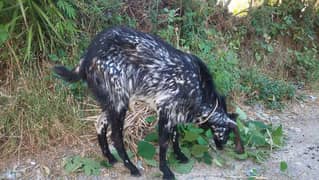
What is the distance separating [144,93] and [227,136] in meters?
0.92

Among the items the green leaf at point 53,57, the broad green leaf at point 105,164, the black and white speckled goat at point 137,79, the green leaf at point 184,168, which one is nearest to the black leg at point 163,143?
the black and white speckled goat at point 137,79

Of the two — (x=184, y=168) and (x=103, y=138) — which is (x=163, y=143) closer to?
(x=184, y=168)

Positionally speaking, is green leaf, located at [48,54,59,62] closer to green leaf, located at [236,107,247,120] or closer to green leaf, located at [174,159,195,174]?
green leaf, located at [174,159,195,174]

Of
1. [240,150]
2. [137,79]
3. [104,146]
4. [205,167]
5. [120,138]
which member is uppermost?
[137,79]

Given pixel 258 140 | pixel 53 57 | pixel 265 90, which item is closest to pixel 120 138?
pixel 53 57

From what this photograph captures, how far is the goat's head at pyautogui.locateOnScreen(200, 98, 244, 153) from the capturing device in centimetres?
416

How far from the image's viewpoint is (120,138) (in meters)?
3.97

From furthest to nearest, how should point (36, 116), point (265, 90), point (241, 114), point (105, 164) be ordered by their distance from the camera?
1. point (265, 90)
2. point (241, 114)
3. point (36, 116)
4. point (105, 164)

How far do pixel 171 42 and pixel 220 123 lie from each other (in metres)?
1.59

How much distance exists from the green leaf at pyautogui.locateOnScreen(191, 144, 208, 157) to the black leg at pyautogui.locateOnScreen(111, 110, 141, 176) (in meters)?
0.54

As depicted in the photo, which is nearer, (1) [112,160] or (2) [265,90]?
(1) [112,160]

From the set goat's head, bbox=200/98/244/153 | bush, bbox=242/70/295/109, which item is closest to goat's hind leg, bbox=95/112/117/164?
goat's head, bbox=200/98/244/153

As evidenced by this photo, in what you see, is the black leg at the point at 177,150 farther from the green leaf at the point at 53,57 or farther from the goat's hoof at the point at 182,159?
the green leaf at the point at 53,57

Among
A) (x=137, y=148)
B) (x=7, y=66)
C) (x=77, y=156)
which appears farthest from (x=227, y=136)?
(x=7, y=66)
